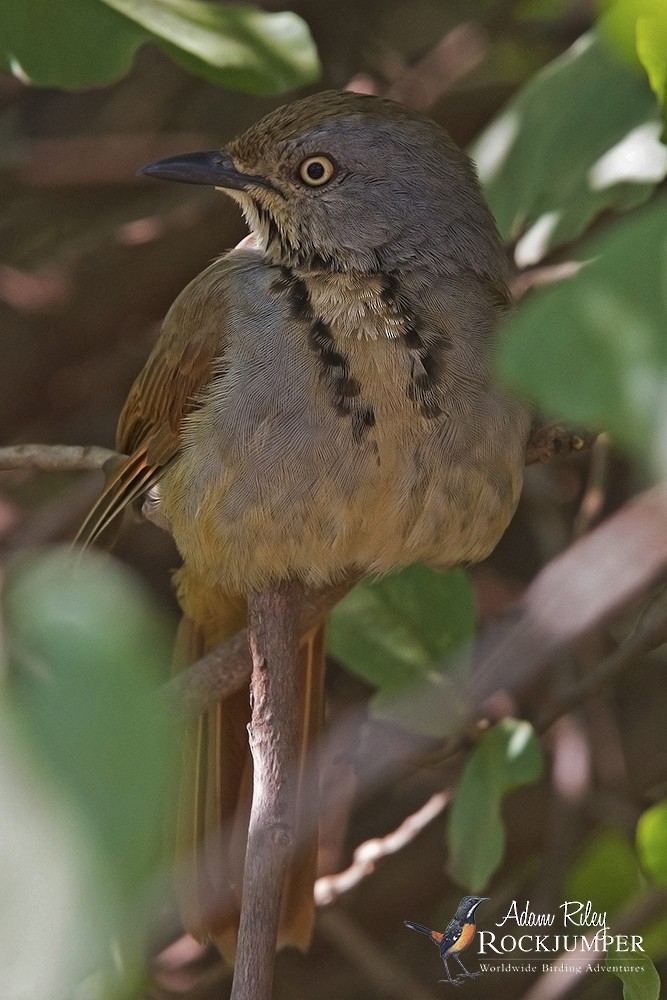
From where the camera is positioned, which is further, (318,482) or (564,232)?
(564,232)

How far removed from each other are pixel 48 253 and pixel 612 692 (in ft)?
8.35

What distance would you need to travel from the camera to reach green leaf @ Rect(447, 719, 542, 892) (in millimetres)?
2934

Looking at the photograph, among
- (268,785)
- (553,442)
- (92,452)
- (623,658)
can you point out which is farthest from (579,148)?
(268,785)

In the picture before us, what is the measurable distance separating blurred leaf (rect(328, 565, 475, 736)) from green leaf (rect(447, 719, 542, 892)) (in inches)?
5.2

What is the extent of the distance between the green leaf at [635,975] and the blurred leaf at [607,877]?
0.77m

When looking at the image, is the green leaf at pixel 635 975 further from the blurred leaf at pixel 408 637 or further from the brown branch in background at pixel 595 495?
the brown branch in background at pixel 595 495

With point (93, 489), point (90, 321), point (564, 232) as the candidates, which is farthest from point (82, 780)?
point (90, 321)

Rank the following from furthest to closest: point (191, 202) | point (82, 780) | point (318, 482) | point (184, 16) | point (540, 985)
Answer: point (191, 202) → point (540, 985) → point (184, 16) → point (318, 482) → point (82, 780)

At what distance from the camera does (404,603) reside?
132 inches

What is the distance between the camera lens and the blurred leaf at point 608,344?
1.02 meters

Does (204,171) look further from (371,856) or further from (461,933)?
(461,933)

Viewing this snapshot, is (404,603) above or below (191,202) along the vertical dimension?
below

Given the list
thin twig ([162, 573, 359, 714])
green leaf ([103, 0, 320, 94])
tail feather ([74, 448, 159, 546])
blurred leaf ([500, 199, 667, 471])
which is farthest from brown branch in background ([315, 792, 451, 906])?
blurred leaf ([500, 199, 667, 471])

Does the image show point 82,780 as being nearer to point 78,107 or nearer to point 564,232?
point 564,232
